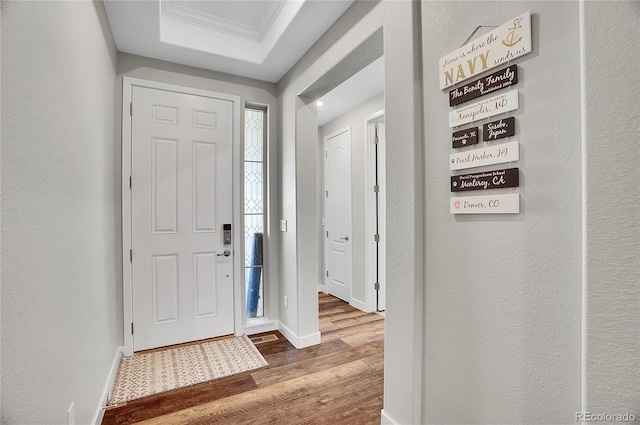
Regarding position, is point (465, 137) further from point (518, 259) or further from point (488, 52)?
point (518, 259)

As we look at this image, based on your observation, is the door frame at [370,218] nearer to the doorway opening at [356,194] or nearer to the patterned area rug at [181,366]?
the doorway opening at [356,194]

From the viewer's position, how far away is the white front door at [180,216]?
2.67m

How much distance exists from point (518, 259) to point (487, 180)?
33 centimetres

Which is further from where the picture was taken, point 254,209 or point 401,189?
point 254,209

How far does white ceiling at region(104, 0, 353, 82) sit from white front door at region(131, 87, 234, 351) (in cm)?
37

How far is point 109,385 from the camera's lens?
2059mm

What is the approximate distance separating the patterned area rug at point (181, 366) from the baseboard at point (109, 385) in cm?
3

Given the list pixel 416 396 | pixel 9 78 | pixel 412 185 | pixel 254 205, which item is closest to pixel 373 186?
pixel 254 205

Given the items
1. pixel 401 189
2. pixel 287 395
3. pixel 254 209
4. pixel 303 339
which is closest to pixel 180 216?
pixel 254 209

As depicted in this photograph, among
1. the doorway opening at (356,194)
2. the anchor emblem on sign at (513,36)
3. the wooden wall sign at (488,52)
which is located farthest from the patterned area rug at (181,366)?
the anchor emblem on sign at (513,36)

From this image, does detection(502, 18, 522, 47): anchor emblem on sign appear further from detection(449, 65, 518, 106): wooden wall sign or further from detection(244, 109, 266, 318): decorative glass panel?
detection(244, 109, 266, 318): decorative glass panel

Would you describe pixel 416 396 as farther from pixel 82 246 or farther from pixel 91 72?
pixel 91 72

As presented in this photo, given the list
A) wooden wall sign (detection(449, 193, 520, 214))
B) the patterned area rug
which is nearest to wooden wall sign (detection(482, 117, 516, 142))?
wooden wall sign (detection(449, 193, 520, 214))

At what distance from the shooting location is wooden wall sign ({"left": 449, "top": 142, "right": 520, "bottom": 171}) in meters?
1.17
